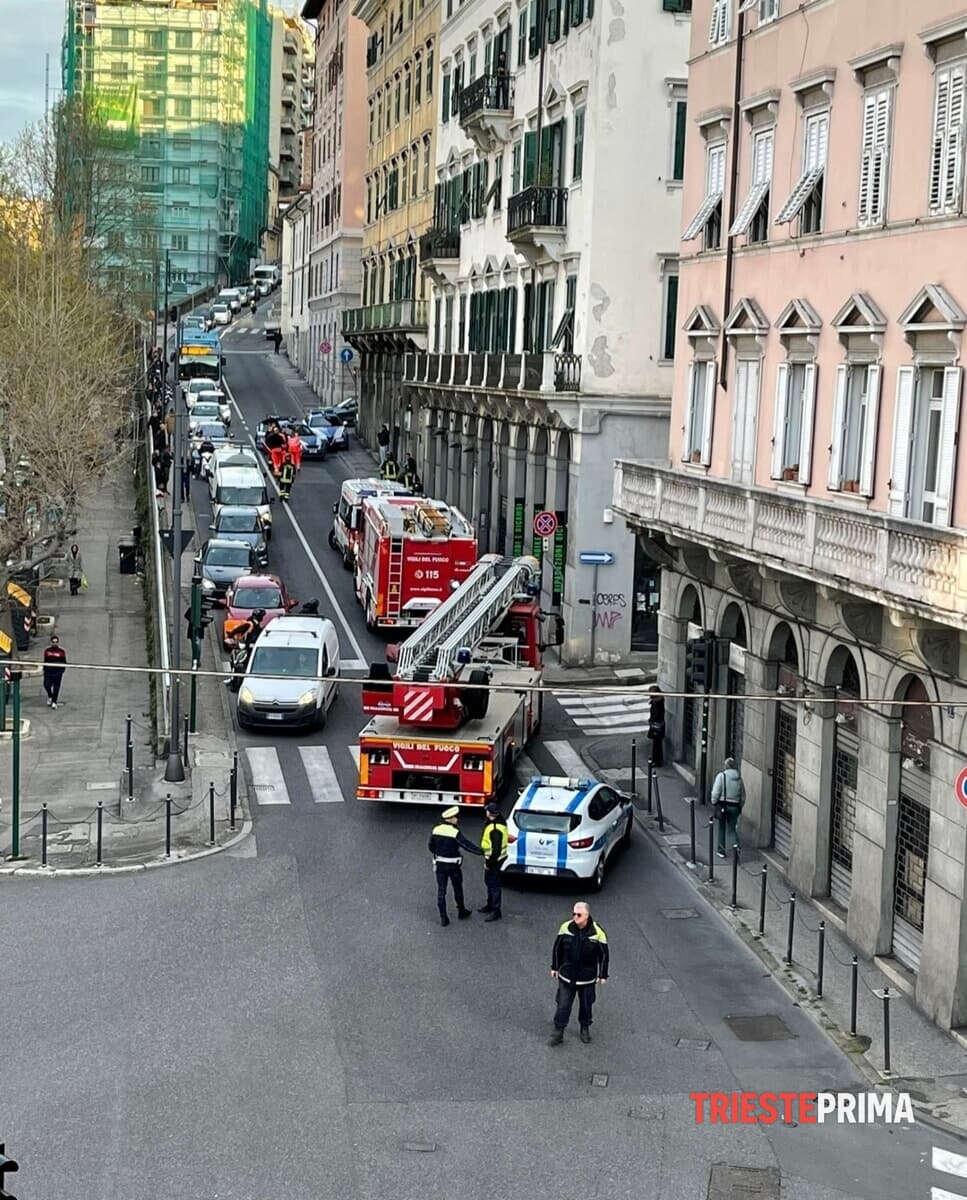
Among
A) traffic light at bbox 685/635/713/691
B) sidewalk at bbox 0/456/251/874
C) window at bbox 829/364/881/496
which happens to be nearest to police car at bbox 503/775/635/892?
traffic light at bbox 685/635/713/691

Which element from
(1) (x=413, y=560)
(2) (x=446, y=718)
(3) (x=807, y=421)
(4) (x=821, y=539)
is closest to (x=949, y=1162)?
(4) (x=821, y=539)

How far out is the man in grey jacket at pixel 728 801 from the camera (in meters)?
26.6

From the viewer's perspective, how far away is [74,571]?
52188 millimetres

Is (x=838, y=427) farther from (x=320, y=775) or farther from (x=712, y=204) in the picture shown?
(x=320, y=775)

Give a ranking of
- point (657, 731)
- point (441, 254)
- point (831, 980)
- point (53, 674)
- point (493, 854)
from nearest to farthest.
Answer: point (831, 980) < point (493, 854) < point (657, 731) < point (53, 674) < point (441, 254)

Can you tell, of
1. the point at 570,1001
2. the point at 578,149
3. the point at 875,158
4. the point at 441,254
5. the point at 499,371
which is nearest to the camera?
the point at 570,1001

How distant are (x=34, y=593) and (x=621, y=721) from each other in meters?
17.4

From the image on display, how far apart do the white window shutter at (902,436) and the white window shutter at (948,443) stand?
2.84 feet

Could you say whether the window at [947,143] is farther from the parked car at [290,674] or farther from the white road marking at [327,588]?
the white road marking at [327,588]

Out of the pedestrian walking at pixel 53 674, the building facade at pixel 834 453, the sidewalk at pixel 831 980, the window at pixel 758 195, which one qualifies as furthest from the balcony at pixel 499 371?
the sidewalk at pixel 831 980

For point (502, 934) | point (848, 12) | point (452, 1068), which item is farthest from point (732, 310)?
point (452, 1068)

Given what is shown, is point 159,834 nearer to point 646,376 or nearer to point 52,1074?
point 52,1074

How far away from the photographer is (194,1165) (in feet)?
51.6

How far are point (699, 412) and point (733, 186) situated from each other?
13.5 ft
